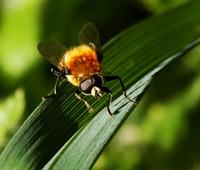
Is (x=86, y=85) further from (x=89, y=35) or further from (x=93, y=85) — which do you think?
(x=89, y=35)

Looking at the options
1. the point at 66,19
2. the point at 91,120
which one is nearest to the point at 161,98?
the point at 66,19

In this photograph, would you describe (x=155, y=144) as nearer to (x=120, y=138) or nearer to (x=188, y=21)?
(x=120, y=138)

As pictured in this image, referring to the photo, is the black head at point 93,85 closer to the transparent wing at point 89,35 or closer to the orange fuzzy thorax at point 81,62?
the orange fuzzy thorax at point 81,62

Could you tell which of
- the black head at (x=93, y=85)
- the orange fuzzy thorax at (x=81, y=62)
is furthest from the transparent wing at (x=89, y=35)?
the black head at (x=93, y=85)

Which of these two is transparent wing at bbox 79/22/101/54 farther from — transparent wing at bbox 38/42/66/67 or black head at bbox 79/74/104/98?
black head at bbox 79/74/104/98

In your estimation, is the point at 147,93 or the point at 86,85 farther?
the point at 147,93

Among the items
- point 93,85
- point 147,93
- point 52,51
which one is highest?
A: point 52,51

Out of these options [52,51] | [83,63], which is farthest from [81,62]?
[52,51]
